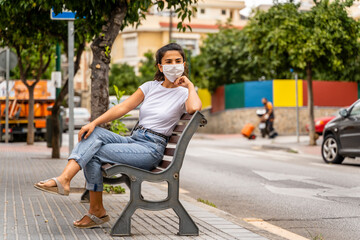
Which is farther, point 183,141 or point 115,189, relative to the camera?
point 115,189

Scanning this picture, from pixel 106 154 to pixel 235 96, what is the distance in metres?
31.2

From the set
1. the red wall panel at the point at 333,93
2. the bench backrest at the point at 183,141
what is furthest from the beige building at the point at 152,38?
the bench backrest at the point at 183,141

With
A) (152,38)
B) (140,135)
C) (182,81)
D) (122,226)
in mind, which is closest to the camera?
(122,226)

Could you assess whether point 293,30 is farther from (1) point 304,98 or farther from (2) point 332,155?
(1) point 304,98

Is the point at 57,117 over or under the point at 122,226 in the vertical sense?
over

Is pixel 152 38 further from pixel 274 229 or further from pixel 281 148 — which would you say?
pixel 274 229

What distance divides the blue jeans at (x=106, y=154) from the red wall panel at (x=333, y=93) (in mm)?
28576

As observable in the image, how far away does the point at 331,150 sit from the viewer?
15.2 meters

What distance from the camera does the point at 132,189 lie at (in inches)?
203

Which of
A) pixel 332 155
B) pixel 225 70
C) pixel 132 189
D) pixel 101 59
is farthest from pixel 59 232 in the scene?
pixel 225 70

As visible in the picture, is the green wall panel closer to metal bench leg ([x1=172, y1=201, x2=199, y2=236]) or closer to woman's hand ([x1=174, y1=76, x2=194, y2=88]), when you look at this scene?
woman's hand ([x1=174, y1=76, x2=194, y2=88])

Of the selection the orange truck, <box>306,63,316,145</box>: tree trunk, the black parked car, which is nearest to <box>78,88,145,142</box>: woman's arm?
the black parked car

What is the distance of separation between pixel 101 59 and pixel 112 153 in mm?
3287

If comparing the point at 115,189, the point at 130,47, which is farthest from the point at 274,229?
the point at 130,47
